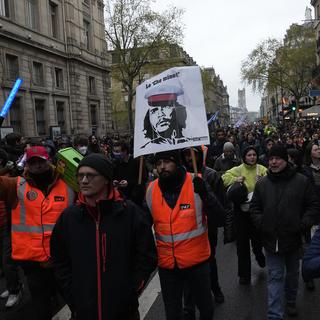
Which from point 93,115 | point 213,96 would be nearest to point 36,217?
point 93,115

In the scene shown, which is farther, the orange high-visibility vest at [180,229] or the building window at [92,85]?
the building window at [92,85]

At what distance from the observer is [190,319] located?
12.9 feet

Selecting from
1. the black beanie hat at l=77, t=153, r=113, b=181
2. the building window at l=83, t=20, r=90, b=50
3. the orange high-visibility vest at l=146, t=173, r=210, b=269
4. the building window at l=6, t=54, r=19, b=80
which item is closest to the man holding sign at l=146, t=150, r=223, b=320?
the orange high-visibility vest at l=146, t=173, r=210, b=269

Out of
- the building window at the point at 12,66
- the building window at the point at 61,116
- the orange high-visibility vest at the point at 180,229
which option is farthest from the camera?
the building window at the point at 61,116

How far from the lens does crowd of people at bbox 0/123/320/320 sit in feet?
8.50

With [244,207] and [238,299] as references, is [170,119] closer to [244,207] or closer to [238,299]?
[244,207]

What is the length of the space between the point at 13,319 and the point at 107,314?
2.45 m

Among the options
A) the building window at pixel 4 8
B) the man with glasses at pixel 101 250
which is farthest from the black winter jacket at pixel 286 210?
the building window at pixel 4 8

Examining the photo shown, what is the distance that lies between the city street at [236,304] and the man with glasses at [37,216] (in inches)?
38.9

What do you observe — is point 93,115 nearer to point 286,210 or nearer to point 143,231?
point 286,210

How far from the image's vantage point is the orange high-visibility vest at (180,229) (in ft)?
10.9

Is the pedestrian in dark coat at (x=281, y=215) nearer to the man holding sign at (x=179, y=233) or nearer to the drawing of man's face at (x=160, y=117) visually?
the man holding sign at (x=179, y=233)

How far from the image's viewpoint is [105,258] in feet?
8.45

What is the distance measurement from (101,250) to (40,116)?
27.1 m
